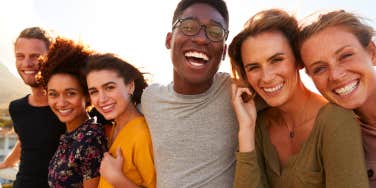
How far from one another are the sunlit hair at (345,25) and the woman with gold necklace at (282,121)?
206mm

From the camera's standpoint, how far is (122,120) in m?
3.42

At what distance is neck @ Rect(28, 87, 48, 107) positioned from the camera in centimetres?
414

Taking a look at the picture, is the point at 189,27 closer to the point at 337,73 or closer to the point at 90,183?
the point at 337,73

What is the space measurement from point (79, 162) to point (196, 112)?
1.11 meters

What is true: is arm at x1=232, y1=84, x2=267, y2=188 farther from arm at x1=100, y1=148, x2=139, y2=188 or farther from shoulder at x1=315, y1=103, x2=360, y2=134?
arm at x1=100, y1=148, x2=139, y2=188

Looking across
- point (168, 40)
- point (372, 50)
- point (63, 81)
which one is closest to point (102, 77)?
point (63, 81)

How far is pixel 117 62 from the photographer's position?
3.44m

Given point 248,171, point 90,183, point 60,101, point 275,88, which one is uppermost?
point 275,88

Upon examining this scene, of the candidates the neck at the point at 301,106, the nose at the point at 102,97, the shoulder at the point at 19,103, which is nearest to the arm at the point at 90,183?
the nose at the point at 102,97

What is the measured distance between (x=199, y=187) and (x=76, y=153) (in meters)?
1.12

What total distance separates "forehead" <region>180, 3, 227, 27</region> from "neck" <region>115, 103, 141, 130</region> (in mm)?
1000

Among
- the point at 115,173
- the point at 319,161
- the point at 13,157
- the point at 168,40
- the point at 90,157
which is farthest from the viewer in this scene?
the point at 13,157

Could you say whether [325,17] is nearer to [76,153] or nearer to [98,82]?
[98,82]

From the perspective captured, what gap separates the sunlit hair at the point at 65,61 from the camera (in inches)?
143
